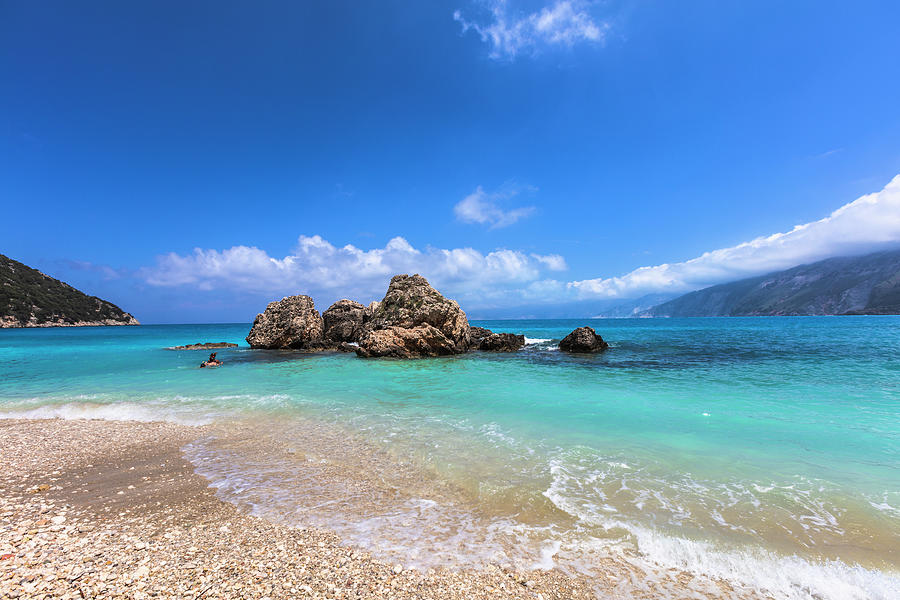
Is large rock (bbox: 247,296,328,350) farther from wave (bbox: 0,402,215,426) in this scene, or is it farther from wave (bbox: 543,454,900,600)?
wave (bbox: 543,454,900,600)

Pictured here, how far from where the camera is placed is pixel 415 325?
32250mm

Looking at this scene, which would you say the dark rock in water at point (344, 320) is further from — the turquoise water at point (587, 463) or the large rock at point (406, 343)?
the turquoise water at point (587, 463)

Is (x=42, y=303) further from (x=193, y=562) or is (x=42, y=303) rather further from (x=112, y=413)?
(x=193, y=562)

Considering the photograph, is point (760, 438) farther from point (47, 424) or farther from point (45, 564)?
point (47, 424)

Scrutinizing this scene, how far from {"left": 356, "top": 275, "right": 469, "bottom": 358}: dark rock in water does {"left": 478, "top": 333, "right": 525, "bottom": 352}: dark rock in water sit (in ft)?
8.54

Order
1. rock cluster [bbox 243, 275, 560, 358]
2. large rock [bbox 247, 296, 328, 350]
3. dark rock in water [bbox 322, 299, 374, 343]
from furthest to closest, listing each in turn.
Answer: dark rock in water [bbox 322, 299, 374, 343]
large rock [bbox 247, 296, 328, 350]
rock cluster [bbox 243, 275, 560, 358]

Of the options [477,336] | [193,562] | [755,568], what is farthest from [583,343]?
[193,562]

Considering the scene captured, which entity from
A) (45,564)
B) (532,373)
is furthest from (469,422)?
(532,373)

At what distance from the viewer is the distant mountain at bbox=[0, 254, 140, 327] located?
98694mm

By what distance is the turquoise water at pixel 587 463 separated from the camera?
4.65 m

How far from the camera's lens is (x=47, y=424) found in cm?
1109

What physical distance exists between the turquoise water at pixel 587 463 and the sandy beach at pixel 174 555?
17.7 inches

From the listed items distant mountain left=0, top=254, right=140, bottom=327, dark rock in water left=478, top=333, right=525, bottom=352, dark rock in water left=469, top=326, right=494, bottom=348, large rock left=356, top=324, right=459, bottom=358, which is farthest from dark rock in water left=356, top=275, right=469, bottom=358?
distant mountain left=0, top=254, right=140, bottom=327

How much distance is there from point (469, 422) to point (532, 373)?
1083cm
